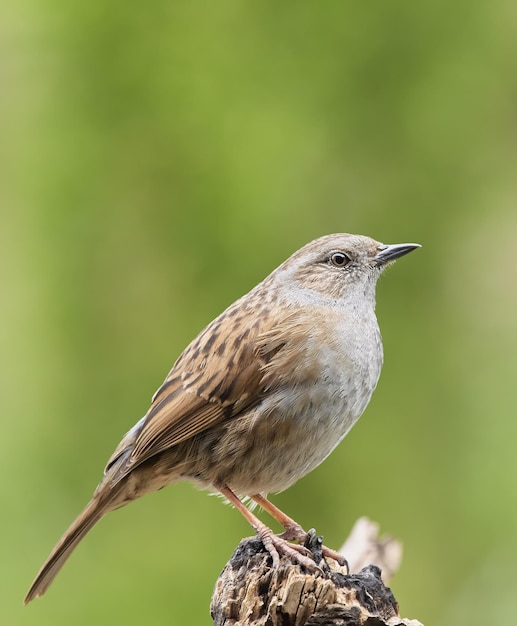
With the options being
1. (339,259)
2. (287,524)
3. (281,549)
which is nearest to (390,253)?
(339,259)

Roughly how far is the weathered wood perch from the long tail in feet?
2.98

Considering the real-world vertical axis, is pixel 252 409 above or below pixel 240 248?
below

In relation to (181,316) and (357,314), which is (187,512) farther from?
(357,314)

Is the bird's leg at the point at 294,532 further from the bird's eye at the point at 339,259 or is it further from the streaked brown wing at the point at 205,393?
the bird's eye at the point at 339,259

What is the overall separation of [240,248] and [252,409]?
2.29 metres

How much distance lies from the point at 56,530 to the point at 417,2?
4.42 meters

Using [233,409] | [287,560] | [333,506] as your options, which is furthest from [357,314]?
[333,506]

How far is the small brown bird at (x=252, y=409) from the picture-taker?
14.1 ft

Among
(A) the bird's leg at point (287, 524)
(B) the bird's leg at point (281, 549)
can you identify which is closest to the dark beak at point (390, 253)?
(A) the bird's leg at point (287, 524)

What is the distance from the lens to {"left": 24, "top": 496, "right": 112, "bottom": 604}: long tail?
4570mm

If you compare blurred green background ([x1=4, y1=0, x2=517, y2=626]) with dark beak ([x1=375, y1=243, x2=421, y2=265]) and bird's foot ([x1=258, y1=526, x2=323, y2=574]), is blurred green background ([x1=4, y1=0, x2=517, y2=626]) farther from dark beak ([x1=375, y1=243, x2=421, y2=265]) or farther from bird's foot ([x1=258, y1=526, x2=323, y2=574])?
bird's foot ([x1=258, y1=526, x2=323, y2=574])

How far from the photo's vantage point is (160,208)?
6664 mm

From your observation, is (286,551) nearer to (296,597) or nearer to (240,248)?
(296,597)

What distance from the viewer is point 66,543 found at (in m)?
4.59
